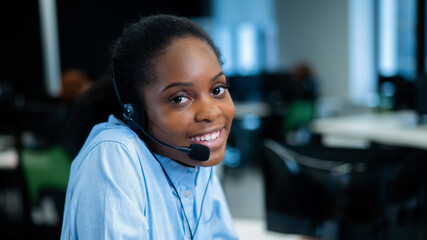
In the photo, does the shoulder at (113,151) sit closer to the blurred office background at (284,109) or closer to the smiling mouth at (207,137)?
the smiling mouth at (207,137)

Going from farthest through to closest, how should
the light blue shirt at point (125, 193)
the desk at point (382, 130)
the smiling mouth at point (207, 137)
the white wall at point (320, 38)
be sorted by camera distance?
the white wall at point (320, 38) → the desk at point (382, 130) → the smiling mouth at point (207, 137) → the light blue shirt at point (125, 193)

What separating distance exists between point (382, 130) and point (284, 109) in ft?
6.88

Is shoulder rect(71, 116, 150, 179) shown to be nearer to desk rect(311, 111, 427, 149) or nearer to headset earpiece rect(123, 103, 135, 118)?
headset earpiece rect(123, 103, 135, 118)

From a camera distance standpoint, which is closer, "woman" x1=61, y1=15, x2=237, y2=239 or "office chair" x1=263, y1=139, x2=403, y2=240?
"woman" x1=61, y1=15, x2=237, y2=239

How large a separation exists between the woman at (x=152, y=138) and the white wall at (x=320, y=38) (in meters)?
5.43

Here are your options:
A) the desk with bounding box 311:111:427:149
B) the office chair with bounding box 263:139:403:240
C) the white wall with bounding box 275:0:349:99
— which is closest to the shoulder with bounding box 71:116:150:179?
the office chair with bounding box 263:139:403:240

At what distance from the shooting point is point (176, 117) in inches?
27.4

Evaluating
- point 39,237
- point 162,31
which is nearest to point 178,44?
point 162,31

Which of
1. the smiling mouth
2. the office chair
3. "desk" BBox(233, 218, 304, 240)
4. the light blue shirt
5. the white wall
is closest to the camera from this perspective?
the light blue shirt

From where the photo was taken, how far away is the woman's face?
0.69 metres

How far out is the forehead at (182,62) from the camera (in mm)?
691

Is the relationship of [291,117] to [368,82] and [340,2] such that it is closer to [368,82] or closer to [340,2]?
[368,82]

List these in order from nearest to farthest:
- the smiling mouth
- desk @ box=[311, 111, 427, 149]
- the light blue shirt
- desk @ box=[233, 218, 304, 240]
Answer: the light blue shirt
the smiling mouth
desk @ box=[233, 218, 304, 240]
desk @ box=[311, 111, 427, 149]

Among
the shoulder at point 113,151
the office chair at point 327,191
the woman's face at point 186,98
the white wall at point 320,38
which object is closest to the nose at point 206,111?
the woman's face at point 186,98
